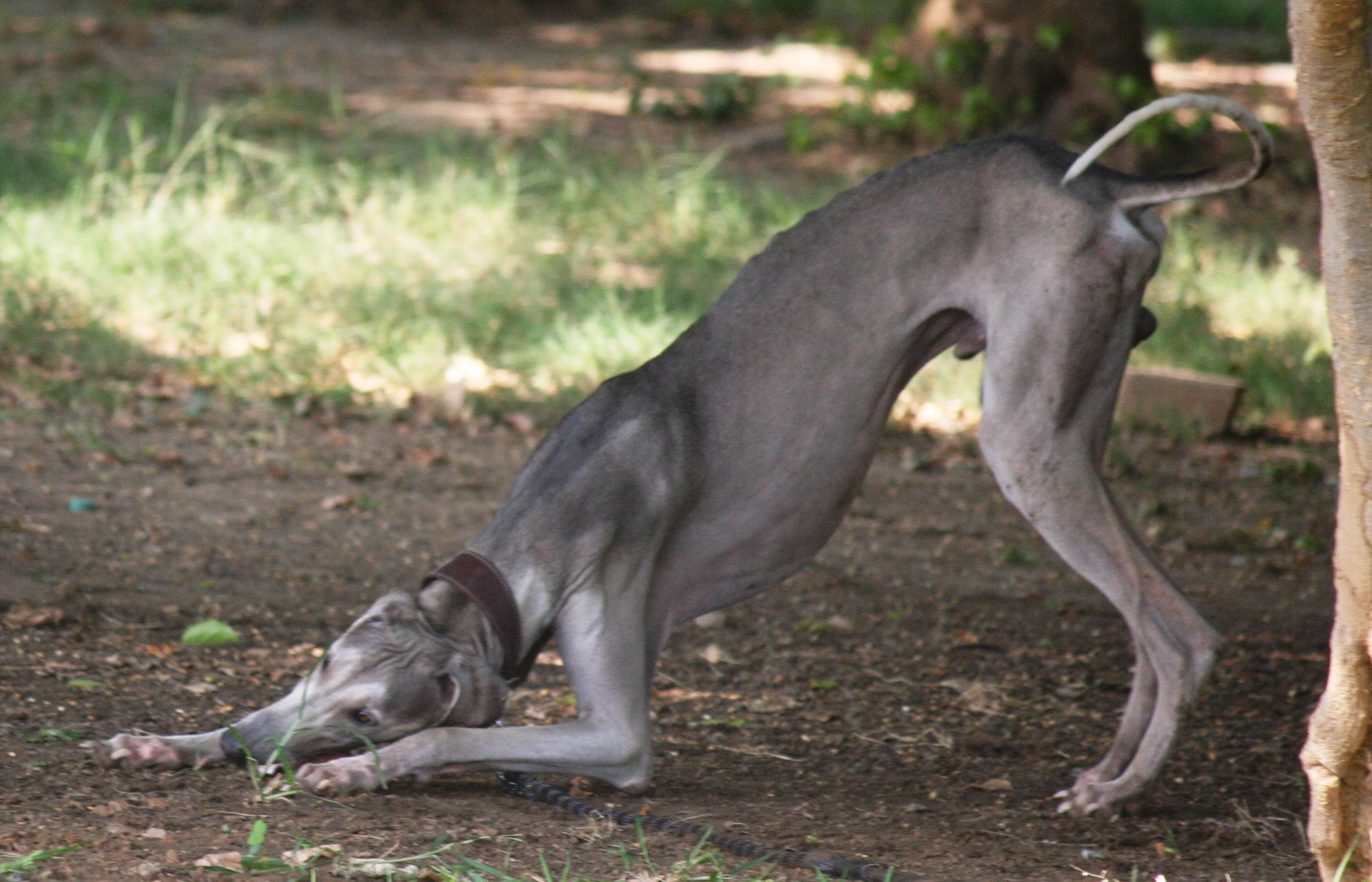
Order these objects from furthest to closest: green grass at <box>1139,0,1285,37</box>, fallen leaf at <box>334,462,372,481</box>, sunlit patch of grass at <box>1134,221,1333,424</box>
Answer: green grass at <box>1139,0,1285,37</box> → sunlit patch of grass at <box>1134,221,1333,424</box> → fallen leaf at <box>334,462,372,481</box>

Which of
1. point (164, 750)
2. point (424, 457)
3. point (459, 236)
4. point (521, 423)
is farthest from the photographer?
point (459, 236)

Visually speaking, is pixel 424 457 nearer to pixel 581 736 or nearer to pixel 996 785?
pixel 581 736

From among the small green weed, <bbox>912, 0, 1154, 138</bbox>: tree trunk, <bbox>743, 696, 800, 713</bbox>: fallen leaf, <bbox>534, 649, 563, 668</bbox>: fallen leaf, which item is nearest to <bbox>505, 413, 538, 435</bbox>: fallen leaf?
<bbox>534, 649, 563, 668</bbox>: fallen leaf

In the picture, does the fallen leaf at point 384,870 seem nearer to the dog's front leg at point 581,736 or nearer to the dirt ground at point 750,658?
the dirt ground at point 750,658

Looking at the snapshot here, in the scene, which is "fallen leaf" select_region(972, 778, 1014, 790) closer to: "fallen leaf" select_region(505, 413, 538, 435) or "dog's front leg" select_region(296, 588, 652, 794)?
"dog's front leg" select_region(296, 588, 652, 794)

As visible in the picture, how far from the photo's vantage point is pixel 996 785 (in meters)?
3.90

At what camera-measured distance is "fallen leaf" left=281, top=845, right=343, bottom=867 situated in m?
2.92

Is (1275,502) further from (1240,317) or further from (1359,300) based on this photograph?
(1359,300)

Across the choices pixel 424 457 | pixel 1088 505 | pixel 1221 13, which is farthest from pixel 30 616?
pixel 1221 13

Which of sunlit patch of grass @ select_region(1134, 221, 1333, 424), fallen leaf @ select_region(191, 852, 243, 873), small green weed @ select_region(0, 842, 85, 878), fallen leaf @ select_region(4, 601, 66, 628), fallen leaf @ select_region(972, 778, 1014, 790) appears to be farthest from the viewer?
sunlit patch of grass @ select_region(1134, 221, 1333, 424)

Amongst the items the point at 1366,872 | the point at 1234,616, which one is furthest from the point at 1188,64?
the point at 1366,872

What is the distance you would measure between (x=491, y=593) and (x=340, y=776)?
51 centimetres

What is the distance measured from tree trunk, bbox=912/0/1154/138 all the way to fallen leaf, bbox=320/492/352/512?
555 centimetres

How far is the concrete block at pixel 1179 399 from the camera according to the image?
697 centimetres
